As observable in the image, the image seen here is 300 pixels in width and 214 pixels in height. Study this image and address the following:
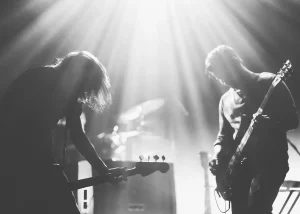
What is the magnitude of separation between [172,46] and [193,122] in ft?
5.59

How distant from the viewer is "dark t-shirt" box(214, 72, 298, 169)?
2154 mm

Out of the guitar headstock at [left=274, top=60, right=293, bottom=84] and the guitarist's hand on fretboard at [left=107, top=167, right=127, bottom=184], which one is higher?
the guitar headstock at [left=274, top=60, right=293, bottom=84]

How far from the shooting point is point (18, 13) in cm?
414

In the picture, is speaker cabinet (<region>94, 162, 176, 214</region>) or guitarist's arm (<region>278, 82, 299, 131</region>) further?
speaker cabinet (<region>94, 162, 176, 214</region>)

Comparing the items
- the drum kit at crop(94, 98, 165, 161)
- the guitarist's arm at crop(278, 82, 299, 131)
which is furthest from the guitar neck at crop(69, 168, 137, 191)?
the drum kit at crop(94, 98, 165, 161)

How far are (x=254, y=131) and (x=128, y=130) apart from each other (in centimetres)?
367

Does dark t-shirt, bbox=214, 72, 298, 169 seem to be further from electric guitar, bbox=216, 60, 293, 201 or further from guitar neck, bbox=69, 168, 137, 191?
guitar neck, bbox=69, 168, 137, 191

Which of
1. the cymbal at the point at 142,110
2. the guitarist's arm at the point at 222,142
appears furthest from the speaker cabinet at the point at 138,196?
the cymbal at the point at 142,110

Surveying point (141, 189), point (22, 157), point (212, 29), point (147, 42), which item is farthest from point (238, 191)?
point (147, 42)

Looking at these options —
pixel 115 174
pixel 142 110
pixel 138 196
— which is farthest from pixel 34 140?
pixel 142 110

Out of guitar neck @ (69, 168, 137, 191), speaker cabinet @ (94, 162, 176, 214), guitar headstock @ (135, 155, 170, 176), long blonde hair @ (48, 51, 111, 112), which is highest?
long blonde hair @ (48, 51, 111, 112)

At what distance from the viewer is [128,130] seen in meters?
5.78

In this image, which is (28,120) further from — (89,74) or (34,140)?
(89,74)

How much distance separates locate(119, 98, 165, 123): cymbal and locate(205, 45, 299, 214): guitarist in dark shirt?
10.6 feet
